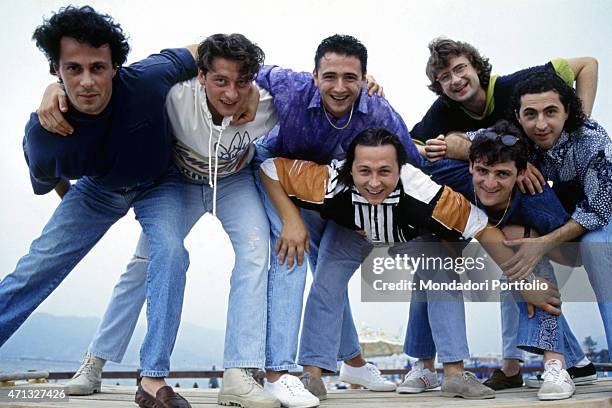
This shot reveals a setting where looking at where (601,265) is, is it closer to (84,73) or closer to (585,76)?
(585,76)

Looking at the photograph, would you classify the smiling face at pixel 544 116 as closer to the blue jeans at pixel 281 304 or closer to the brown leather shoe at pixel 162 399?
the blue jeans at pixel 281 304

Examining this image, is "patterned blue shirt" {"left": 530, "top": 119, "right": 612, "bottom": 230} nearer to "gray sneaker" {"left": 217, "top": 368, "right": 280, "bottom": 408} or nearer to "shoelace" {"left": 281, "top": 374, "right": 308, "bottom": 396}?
"shoelace" {"left": 281, "top": 374, "right": 308, "bottom": 396}

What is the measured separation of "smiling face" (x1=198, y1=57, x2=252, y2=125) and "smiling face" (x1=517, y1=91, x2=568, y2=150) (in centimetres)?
107

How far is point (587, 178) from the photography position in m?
2.37

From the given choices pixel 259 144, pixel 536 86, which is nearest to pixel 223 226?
pixel 259 144

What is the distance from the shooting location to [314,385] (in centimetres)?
236

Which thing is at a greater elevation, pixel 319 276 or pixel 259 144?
pixel 259 144

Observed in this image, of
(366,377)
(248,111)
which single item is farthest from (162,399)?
(366,377)

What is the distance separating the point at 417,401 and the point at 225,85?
1288 millimetres

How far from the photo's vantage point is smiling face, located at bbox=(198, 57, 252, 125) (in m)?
2.16

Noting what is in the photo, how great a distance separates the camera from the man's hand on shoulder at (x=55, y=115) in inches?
78.1

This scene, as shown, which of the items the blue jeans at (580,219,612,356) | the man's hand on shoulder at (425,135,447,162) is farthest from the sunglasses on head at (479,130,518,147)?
the blue jeans at (580,219,612,356)

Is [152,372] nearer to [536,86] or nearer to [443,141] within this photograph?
[443,141]

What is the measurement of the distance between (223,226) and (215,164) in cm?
24
